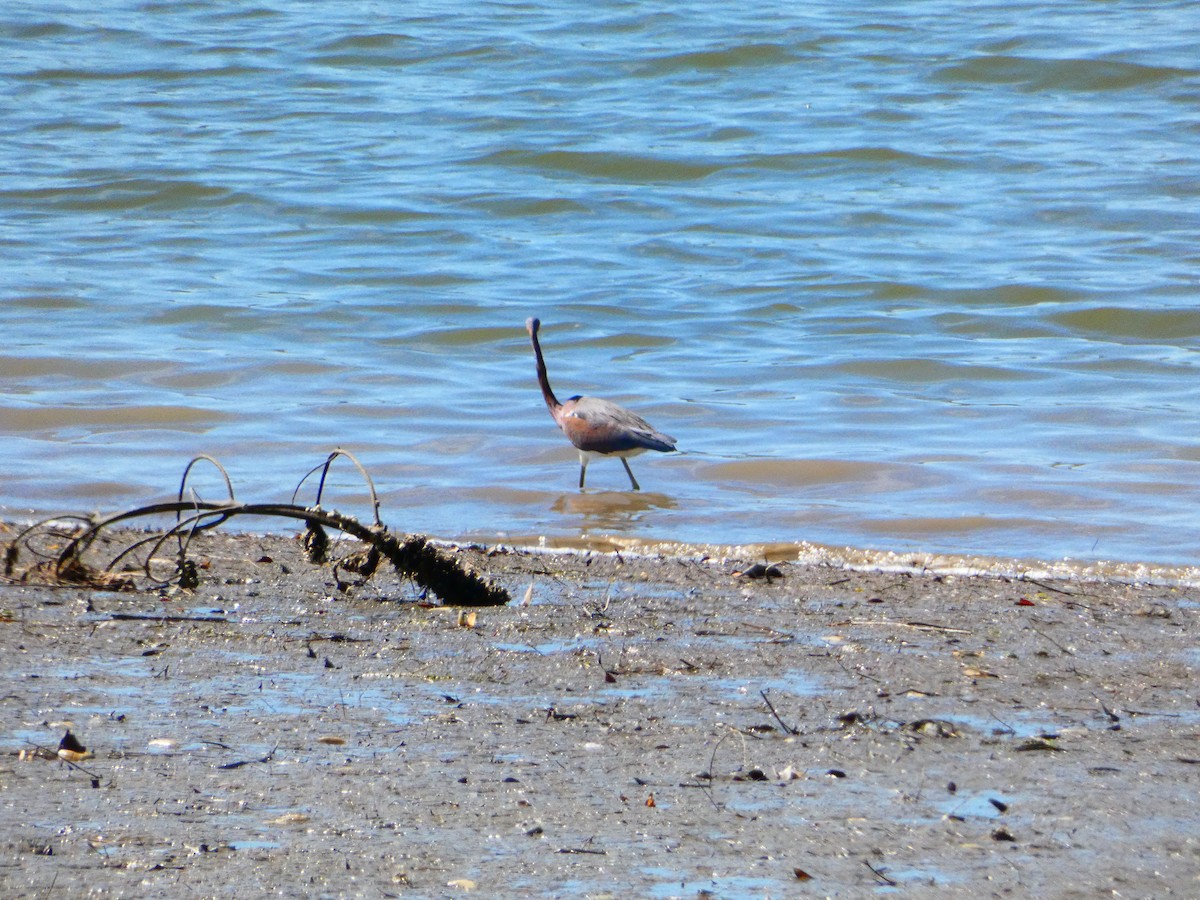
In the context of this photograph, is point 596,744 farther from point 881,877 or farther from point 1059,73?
point 1059,73

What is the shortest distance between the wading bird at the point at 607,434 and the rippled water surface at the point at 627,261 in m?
0.19

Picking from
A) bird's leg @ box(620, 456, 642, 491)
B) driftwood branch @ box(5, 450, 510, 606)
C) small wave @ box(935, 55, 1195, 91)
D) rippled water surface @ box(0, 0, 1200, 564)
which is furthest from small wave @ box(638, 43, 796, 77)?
driftwood branch @ box(5, 450, 510, 606)

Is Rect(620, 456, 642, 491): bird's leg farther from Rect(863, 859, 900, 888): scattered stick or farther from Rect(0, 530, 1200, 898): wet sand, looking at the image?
Rect(863, 859, 900, 888): scattered stick

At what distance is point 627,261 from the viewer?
13.6 metres

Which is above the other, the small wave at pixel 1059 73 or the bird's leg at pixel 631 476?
the small wave at pixel 1059 73

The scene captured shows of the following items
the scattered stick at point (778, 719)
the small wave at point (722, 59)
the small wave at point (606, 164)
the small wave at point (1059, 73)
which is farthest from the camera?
the small wave at point (722, 59)

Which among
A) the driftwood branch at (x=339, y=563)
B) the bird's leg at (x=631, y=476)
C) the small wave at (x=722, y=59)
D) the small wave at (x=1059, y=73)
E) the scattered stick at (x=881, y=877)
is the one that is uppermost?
A: the small wave at (x=722, y=59)

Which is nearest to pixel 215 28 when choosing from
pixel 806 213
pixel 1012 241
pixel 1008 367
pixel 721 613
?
pixel 806 213

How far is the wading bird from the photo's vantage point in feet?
24.9

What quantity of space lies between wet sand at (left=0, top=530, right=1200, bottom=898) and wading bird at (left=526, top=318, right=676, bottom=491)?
9.25ft

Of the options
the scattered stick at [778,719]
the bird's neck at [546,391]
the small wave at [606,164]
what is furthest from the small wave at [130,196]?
the scattered stick at [778,719]

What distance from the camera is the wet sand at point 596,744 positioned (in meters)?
2.56

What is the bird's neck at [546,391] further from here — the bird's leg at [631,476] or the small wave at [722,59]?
the small wave at [722,59]

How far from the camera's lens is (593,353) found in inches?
428
